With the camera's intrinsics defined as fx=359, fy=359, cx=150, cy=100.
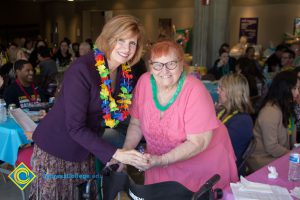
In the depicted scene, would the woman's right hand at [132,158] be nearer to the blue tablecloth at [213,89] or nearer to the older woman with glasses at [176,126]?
the older woman with glasses at [176,126]

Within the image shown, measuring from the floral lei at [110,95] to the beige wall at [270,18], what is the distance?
1037 cm

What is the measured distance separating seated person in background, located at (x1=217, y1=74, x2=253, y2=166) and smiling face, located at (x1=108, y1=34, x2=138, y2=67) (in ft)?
3.95

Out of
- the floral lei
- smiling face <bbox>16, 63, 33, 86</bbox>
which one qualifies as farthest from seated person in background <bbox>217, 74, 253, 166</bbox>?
smiling face <bbox>16, 63, 33, 86</bbox>

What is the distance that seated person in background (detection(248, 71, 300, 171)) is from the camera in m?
2.95

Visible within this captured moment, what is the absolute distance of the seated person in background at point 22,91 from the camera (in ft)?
13.7

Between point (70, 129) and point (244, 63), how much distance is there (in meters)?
4.20

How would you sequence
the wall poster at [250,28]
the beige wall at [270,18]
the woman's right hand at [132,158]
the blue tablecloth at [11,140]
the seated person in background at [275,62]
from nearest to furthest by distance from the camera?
the woman's right hand at [132,158], the blue tablecloth at [11,140], the seated person in background at [275,62], the beige wall at [270,18], the wall poster at [250,28]

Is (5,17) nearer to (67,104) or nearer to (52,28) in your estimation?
(52,28)

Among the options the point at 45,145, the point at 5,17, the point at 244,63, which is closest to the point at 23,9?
the point at 5,17

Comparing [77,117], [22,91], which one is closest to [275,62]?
[22,91]

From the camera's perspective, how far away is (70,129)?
5.79 ft

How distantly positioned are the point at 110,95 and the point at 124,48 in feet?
0.91

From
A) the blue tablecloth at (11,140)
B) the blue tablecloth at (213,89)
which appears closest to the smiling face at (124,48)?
the blue tablecloth at (11,140)

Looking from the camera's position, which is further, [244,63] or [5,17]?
[5,17]
